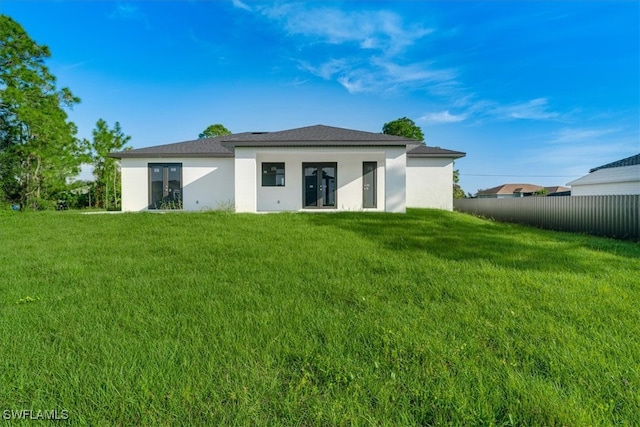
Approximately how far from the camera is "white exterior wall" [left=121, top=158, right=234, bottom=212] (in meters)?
13.1

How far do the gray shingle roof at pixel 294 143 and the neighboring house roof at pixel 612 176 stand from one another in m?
10.5

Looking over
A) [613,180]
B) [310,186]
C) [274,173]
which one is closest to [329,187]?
[310,186]

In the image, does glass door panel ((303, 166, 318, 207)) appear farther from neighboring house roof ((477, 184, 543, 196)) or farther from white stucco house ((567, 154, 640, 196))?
neighboring house roof ((477, 184, 543, 196))

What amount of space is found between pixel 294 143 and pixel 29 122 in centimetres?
1782

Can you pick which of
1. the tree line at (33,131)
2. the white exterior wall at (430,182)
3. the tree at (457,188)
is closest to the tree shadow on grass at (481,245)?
the white exterior wall at (430,182)

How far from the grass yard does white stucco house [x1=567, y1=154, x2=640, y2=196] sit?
1647 centimetres

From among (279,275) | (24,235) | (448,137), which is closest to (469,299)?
(279,275)

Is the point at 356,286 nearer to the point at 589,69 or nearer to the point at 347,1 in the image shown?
the point at 347,1

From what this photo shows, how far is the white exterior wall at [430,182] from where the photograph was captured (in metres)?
14.4

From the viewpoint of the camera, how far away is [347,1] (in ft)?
29.8

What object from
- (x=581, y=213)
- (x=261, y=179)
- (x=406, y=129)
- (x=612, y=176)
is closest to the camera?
(x=581, y=213)

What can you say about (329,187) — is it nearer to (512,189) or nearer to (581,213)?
(581,213)

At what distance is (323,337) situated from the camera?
2.70 m

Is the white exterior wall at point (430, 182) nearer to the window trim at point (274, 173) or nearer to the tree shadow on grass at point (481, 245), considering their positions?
the tree shadow on grass at point (481, 245)
